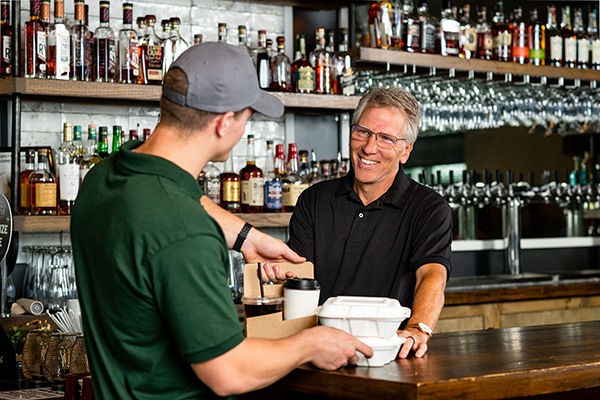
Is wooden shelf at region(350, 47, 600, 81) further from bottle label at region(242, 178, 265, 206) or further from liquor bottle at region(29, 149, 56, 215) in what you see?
liquor bottle at region(29, 149, 56, 215)

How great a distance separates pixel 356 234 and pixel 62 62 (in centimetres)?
146

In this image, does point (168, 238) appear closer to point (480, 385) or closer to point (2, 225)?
point (480, 385)

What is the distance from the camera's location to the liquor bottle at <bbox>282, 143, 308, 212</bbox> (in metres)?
3.37

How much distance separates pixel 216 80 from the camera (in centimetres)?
121

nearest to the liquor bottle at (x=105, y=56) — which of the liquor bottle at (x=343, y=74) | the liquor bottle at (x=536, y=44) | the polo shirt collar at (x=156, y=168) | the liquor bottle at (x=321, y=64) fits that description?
the liquor bottle at (x=321, y=64)

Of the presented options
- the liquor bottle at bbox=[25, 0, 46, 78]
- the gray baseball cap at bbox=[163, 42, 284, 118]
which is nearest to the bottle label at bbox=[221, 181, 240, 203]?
the liquor bottle at bbox=[25, 0, 46, 78]

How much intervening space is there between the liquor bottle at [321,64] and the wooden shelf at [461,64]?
0.14m

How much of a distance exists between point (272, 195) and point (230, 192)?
19 cm

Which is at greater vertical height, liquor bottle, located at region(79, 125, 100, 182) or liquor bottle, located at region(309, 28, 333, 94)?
liquor bottle, located at region(309, 28, 333, 94)

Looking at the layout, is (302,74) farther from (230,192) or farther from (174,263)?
(174,263)

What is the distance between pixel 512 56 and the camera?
3.94 m

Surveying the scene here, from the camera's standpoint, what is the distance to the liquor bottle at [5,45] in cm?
292

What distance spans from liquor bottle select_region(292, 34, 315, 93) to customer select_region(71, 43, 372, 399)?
Result: 2055 mm

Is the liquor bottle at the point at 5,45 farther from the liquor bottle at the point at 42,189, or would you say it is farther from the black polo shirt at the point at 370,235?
the black polo shirt at the point at 370,235
